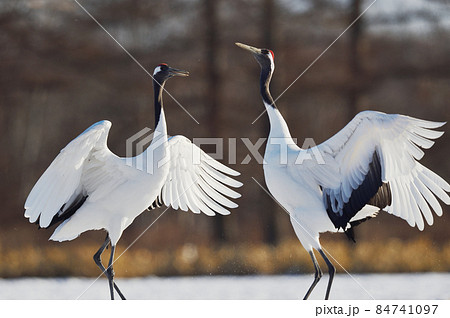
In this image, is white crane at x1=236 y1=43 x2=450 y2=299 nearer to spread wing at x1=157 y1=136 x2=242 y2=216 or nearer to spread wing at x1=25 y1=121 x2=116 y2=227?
spread wing at x1=157 y1=136 x2=242 y2=216

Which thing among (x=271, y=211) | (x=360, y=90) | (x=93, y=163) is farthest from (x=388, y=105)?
(x=93, y=163)

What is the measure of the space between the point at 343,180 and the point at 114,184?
165 cm

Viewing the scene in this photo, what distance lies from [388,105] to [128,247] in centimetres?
341

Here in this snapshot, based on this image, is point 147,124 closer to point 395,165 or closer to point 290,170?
point 290,170

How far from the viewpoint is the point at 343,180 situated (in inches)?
190

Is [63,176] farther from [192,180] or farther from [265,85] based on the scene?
[265,85]

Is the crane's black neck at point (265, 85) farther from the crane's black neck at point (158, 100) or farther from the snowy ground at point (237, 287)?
the snowy ground at point (237, 287)

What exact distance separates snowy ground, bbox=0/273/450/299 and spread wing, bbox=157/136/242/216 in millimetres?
688

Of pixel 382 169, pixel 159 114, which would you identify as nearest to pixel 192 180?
pixel 159 114

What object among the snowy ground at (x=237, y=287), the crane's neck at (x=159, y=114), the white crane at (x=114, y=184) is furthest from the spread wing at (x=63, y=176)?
the snowy ground at (x=237, y=287)

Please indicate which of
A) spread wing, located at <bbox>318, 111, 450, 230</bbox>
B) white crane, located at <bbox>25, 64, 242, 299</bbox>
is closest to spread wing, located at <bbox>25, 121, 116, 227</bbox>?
white crane, located at <bbox>25, 64, 242, 299</bbox>

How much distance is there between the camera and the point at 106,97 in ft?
27.4

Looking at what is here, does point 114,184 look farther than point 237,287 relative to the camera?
No

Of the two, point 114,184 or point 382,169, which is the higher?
point 382,169
